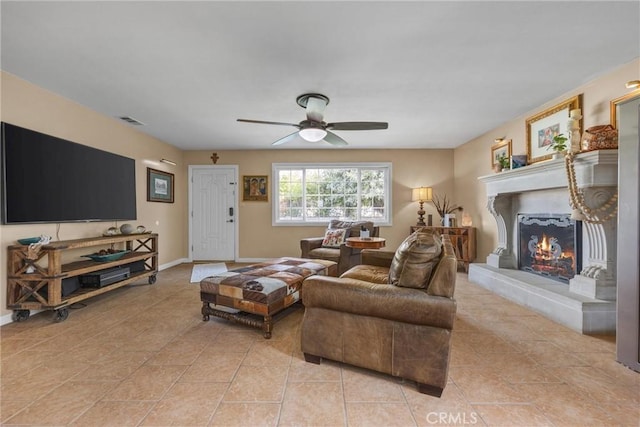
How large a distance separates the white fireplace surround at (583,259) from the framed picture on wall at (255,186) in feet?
13.3

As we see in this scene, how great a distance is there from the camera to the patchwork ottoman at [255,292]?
2.28 metres

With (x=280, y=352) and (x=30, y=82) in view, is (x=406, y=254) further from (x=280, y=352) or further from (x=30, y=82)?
(x=30, y=82)

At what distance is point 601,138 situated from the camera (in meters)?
2.44

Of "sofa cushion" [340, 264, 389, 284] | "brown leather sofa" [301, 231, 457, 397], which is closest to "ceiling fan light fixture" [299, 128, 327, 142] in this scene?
"sofa cushion" [340, 264, 389, 284]

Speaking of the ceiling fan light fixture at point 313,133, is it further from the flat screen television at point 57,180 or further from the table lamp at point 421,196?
the table lamp at point 421,196

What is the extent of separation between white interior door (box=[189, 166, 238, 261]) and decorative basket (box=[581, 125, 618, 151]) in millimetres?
5323

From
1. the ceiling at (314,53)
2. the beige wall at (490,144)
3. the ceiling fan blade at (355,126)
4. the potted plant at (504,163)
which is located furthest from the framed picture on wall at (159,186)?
the beige wall at (490,144)

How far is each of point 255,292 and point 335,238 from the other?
222 cm

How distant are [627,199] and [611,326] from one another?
48.7 inches

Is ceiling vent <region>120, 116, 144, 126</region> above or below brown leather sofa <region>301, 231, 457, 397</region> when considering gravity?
above

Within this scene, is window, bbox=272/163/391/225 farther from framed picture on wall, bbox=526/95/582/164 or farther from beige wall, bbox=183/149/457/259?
framed picture on wall, bbox=526/95/582/164

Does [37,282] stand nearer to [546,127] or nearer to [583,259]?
[583,259]

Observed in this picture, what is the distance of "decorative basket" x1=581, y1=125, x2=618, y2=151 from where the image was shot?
2416mm

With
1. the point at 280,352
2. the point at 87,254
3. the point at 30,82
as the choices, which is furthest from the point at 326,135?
the point at 87,254
